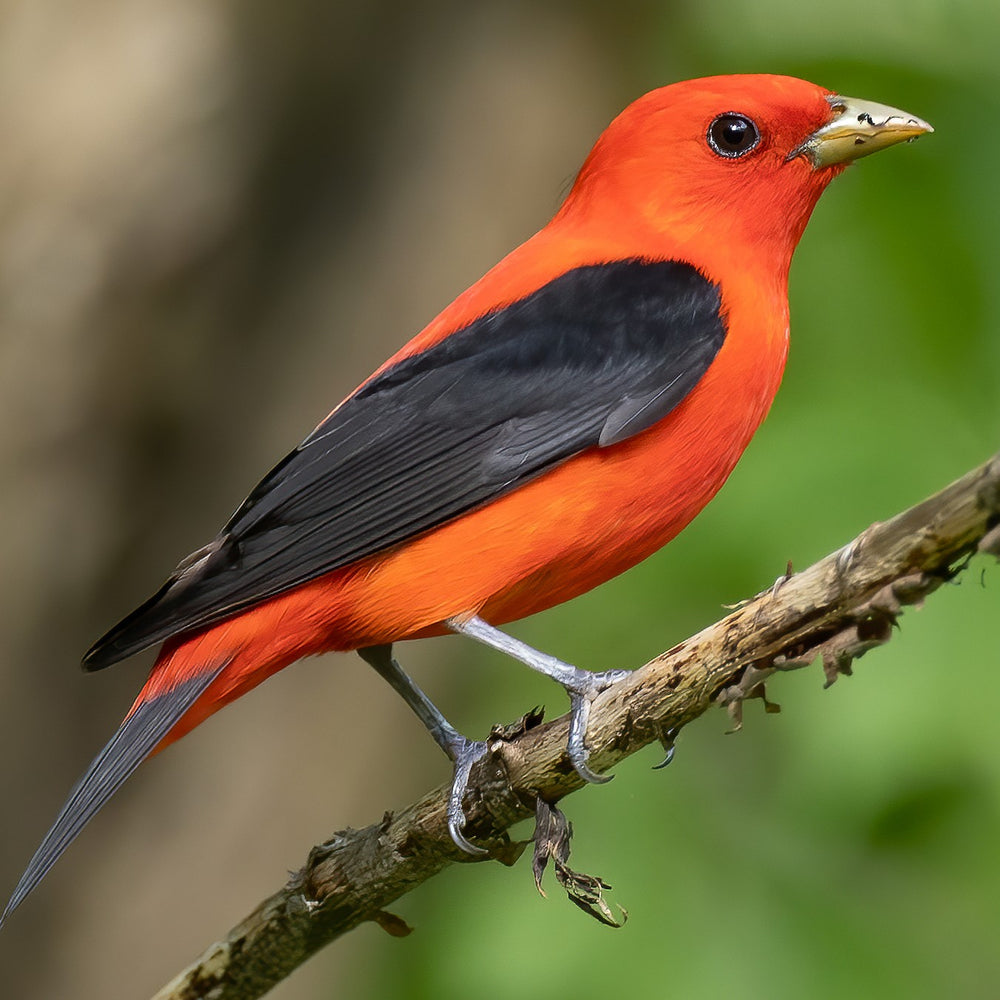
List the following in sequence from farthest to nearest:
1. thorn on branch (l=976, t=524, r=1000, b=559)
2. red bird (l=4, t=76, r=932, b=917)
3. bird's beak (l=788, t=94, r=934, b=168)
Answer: bird's beak (l=788, t=94, r=934, b=168), red bird (l=4, t=76, r=932, b=917), thorn on branch (l=976, t=524, r=1000, b=559)

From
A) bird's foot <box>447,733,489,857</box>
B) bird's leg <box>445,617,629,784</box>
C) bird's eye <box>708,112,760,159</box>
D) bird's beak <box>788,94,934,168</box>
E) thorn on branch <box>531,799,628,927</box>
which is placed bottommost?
thorn on branch <box>531,799,628,927</box>

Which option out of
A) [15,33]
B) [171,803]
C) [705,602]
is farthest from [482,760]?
[15,33]

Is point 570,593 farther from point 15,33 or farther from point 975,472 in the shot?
point 15,33

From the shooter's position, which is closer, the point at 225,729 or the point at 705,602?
the point at 705,602

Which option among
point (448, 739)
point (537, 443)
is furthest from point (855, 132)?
point (448, 739)

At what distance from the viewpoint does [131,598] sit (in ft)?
20.0

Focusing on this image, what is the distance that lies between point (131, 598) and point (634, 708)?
12.4 ft

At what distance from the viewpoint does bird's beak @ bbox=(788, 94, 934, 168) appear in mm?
3562

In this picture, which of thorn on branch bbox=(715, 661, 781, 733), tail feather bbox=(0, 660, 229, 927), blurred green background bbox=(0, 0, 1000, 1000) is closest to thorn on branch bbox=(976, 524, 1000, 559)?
thorn on branch bbox=(715, 661, 781, 733)

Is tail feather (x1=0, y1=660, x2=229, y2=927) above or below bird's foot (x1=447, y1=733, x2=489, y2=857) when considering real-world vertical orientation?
above

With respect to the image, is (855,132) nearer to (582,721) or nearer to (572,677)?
(572,677)

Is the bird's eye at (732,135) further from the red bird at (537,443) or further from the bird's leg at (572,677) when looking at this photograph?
the bird's leg at (572,677)

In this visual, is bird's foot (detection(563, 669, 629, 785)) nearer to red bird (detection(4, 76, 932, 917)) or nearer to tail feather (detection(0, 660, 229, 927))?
red bird (detection(4, 76, 932, 917))

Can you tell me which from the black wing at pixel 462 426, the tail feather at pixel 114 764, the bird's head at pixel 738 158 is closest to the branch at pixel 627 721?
the tail feather at pixel 114 764
